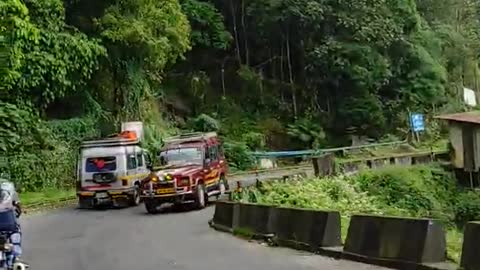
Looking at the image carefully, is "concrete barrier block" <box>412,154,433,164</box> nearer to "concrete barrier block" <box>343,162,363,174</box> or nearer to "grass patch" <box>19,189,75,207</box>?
"concrete barrier block" <box>343,162,363,174</box>

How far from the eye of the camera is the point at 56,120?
127 feet

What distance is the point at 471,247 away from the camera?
9719 millimetres

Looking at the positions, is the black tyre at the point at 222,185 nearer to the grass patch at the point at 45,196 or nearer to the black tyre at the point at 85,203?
the black tyre at the point at 85,203

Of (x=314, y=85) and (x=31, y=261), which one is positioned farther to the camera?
(x=314, y=85)

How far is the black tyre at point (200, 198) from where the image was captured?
83.3ft

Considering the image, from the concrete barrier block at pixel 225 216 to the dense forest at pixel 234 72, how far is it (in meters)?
16.1

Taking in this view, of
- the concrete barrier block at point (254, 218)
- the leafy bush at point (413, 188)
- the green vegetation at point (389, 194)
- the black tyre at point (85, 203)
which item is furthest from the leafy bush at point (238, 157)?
the concrete barrier block at point (254, 218)

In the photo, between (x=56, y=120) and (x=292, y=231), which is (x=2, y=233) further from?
(x=56, y=120)

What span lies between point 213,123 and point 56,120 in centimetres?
1129

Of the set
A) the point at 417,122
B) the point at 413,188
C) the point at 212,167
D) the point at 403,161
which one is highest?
the point at 417,122

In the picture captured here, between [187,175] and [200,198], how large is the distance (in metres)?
1.08

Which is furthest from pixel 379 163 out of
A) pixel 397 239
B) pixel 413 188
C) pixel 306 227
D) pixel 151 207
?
pixel 397 239

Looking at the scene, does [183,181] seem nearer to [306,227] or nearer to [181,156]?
[181,156]

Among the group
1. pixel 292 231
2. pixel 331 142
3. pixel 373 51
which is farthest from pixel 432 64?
pixel 292 231
